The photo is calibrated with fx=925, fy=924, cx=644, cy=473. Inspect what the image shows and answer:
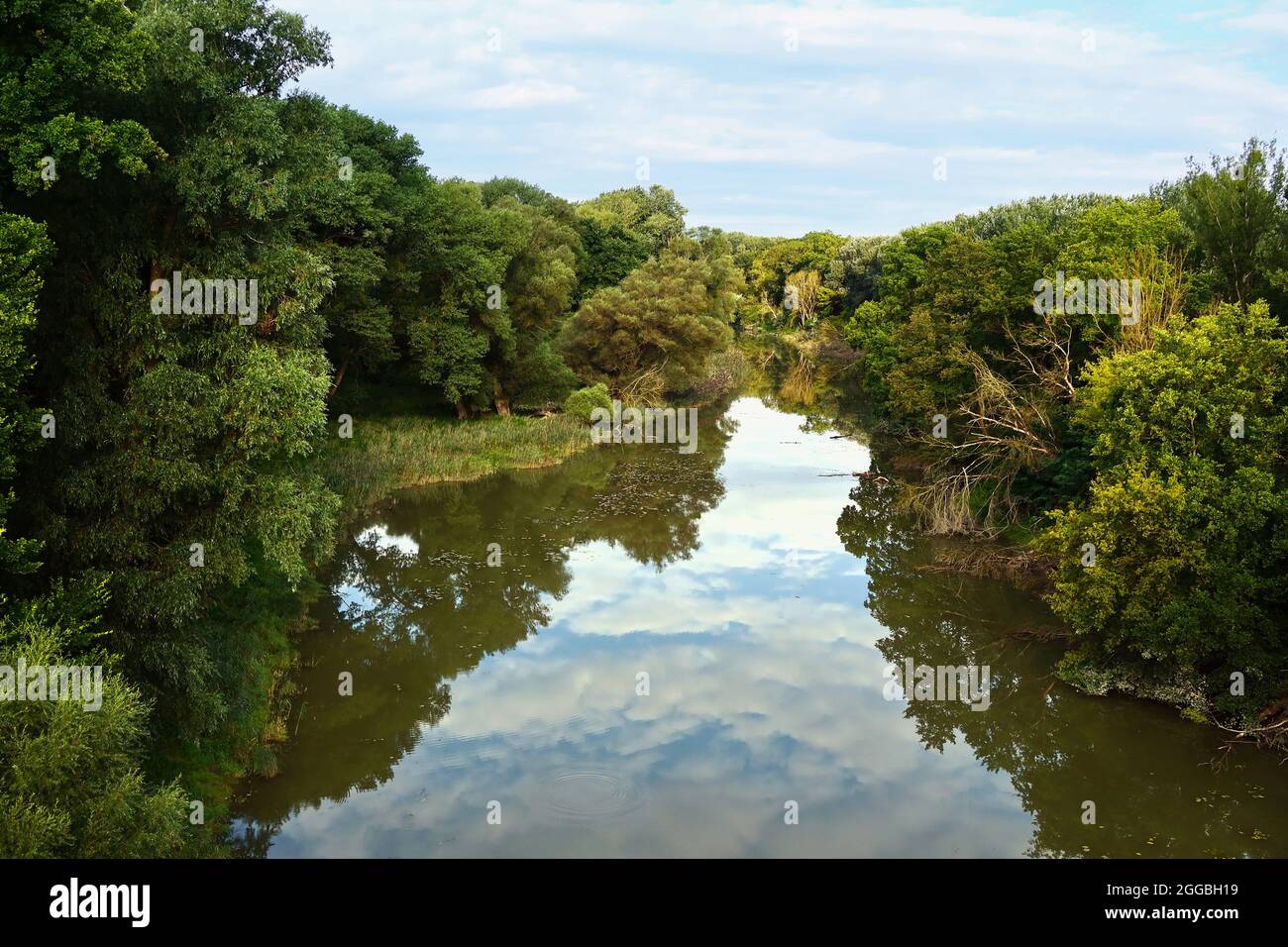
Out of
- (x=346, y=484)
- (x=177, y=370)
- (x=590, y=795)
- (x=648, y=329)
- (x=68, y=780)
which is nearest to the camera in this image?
(x=68, y=780)

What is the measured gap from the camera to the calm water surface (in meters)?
14.2

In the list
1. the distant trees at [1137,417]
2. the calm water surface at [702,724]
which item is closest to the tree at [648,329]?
the distant trees at [1137,417]

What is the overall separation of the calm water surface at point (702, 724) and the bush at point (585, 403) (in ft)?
53.9

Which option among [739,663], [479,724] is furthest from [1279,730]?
[479,724]

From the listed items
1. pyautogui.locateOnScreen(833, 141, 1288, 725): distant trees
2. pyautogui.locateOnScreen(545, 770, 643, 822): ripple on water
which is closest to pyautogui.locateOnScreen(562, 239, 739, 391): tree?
pyautogui.locateOnScreen(833, 141, 1288, 725): distant trees

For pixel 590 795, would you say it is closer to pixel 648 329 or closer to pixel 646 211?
pixel 648 329

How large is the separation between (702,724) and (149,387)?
36.6 ft

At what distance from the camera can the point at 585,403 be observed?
4600 cm

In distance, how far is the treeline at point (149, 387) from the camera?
1106cm

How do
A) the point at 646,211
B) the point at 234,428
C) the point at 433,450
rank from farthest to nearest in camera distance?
the point at 646,211 < the point at 433,450 < the point at 234,428

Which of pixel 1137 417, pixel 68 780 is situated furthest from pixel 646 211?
pixel 68 780

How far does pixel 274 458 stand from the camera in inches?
696
